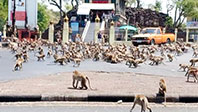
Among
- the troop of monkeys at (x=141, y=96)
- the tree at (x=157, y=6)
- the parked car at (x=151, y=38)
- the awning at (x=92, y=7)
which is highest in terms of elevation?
the tree at (x=157, y=6)

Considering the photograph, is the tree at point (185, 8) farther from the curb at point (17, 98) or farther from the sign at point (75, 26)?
the curb at point (17, 98)

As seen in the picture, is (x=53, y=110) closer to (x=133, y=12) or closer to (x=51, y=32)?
(x=51, y=32)

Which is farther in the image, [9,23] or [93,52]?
[9,23]

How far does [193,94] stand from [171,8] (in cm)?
5670

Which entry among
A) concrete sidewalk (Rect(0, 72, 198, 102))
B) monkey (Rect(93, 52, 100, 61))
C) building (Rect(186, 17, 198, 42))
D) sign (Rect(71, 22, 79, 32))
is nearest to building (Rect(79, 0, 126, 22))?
sign (Rect(71, 22, 79, 32))

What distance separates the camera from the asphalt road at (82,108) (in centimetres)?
925

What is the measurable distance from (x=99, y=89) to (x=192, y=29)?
157ft

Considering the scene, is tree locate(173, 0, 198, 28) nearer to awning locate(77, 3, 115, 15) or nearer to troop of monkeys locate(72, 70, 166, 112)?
awning locate(77, 3, 115, 15)

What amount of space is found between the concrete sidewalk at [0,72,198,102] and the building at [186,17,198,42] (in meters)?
31.8

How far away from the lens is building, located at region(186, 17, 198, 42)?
150 feet

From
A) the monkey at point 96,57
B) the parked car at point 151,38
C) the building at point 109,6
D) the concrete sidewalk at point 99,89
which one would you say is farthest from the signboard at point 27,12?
the concrete sidewalk at point 99,89

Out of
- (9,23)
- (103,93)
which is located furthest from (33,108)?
(9,23)

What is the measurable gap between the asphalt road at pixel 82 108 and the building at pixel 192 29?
117ft

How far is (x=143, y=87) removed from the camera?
1221 centimetres
